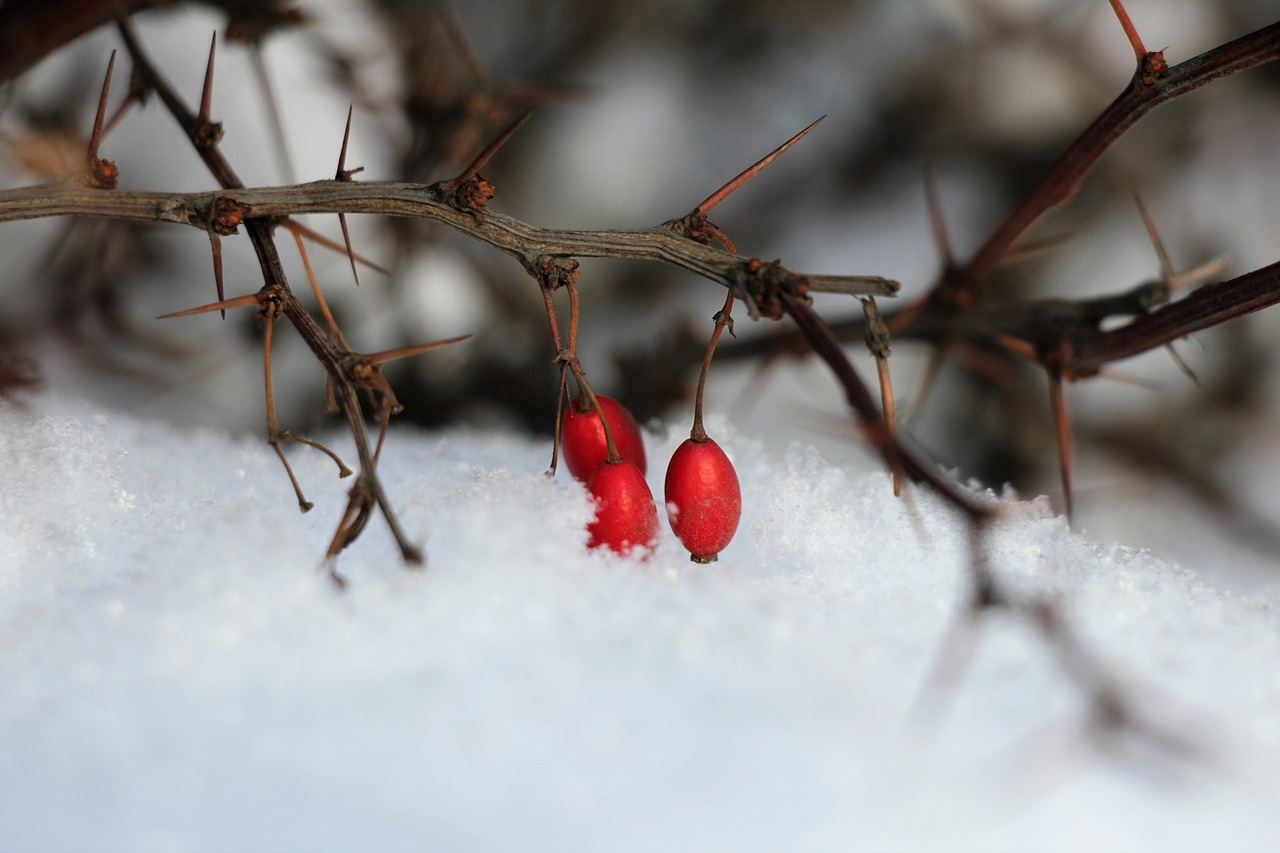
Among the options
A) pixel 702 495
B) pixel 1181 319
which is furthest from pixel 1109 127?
pixel 702 495

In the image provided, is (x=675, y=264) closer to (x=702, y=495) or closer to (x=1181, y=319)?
(x=702, y=495)

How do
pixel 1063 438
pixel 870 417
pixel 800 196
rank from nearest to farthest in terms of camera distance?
pixel 870 417
pixel 1063 438
pixel 800 196

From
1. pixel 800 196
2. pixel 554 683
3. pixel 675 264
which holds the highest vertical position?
pixel 800 196

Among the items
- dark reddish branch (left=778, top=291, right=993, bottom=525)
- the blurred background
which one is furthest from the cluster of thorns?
the blurred background

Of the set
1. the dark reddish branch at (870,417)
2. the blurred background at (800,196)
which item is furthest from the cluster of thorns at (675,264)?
the blurred background at (800,196)

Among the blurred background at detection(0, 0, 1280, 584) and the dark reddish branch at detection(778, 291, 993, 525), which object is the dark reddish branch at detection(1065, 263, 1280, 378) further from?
the blurred background at detection(0, 0, 1280, 584)

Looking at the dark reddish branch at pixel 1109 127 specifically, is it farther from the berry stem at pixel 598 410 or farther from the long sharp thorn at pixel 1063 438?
the berry stem at pixel 598 410

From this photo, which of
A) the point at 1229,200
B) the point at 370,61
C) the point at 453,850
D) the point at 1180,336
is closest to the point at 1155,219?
the point at 1229,200

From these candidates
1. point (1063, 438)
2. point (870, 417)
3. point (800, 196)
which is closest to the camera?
point (870, 417)

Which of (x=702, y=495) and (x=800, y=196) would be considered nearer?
(x=702, y=495)
